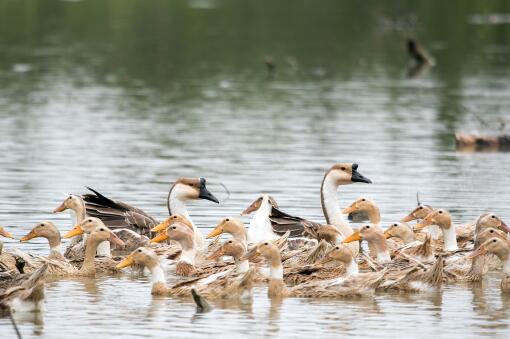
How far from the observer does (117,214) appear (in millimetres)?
20344

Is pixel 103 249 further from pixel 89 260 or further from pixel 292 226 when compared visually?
pixel 292 226

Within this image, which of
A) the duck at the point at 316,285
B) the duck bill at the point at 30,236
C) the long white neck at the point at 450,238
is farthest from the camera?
the long white neck at the point at 450,238

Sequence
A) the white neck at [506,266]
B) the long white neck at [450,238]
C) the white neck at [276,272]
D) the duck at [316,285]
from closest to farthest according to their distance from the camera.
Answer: the duck at [316,285] → the white neck at [276,272] → the white neck at [506,266] → the long white neck at [450,238]

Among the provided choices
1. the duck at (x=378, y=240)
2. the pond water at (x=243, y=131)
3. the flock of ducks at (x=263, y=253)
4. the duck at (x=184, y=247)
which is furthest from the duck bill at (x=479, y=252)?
the duck at (x=184, y=247)

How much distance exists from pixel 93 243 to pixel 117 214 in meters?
2.69

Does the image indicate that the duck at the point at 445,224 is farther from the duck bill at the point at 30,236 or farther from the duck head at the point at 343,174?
the duck bill at the point at 30,236

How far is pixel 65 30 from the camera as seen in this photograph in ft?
229

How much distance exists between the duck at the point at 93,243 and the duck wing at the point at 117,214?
5.76ft

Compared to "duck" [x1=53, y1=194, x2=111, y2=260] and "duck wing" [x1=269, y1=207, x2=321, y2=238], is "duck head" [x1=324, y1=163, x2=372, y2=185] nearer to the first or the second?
"duck wing" [x1=269, y1=207, x2=321, y2=238]

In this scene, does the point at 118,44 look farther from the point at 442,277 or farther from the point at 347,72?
the point at 442,277

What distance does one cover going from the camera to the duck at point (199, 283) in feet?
52.0

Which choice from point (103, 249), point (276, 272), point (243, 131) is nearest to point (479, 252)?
point (276, 272)

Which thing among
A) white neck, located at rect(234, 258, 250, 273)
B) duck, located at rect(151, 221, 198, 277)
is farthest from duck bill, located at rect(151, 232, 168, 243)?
white neck, located at rect(234, 258, 250, 273)

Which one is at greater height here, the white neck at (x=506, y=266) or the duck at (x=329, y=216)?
the duck at (x=329, y=216)
